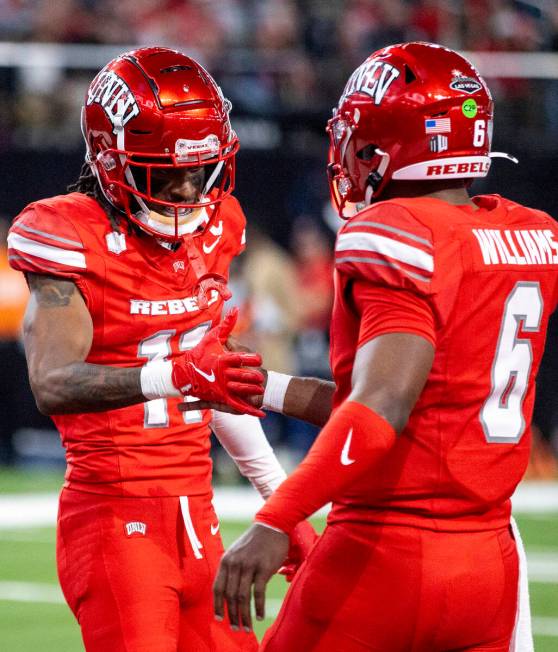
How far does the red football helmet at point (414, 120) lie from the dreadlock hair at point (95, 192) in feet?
2.30

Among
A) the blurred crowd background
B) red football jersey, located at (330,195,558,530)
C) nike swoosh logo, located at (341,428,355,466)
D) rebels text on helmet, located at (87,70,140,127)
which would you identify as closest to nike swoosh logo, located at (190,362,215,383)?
red football jersey, located at (330,195,558,530)

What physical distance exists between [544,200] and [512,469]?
7.20 metres

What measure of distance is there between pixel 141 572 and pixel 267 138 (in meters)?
6.79

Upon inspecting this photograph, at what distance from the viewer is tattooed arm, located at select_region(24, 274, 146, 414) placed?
112 inches

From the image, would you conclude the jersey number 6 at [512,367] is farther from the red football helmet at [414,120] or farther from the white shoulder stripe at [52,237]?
the white shoulder stripe at [52,237]

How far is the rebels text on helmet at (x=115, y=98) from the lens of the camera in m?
3.11

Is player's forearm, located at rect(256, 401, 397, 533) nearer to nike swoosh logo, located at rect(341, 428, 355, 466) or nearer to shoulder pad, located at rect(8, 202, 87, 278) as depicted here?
nike swoosh logo, located at rect(341, 428, 355, 466)

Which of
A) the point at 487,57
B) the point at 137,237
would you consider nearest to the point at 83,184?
the point at 137,237

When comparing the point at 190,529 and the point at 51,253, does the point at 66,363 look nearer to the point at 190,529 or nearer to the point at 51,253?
the point at 51,253

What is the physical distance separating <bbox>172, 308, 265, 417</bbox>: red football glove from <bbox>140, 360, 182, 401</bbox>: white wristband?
0.6 inches

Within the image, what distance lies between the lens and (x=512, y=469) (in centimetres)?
248

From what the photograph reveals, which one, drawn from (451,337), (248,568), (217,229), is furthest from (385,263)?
(217,229)

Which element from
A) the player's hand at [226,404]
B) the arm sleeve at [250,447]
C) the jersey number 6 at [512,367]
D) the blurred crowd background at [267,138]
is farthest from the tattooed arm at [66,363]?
the blurred crowd background at [267,138]

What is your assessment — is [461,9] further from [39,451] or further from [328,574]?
[328,574]
